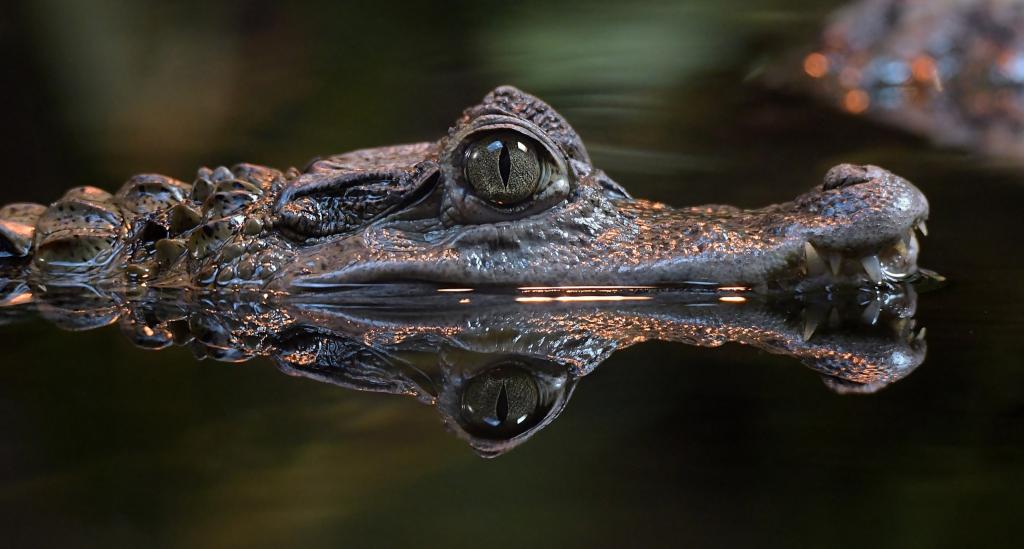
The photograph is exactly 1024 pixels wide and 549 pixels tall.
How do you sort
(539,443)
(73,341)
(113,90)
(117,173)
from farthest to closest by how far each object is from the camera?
(113,90), (117,173), (73,341), (539,443)

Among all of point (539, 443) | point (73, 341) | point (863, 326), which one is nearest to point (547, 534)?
point (539, 443)

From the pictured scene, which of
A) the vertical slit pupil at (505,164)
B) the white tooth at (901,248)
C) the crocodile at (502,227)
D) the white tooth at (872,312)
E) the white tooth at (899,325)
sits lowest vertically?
the white tooth at (899,325)

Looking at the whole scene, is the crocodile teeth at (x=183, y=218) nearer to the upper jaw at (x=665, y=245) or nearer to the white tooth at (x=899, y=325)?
the upper jaw at (x=665, y=245)

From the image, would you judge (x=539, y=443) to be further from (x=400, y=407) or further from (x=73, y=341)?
(x=73, y=341)

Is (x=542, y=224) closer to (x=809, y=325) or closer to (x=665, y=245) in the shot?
(x=665, y=245)

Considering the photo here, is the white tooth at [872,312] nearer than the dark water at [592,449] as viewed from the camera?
No

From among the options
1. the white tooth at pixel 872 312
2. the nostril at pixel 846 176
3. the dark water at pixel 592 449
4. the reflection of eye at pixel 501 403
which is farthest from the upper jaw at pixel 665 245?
the reflection of eye at pixel 501 403
